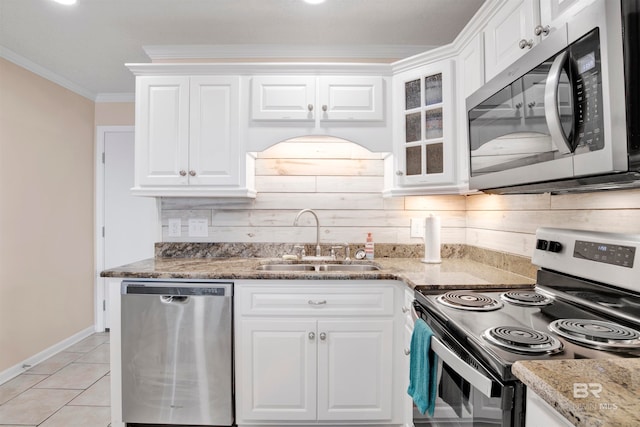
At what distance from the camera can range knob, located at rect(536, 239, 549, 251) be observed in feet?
4.83

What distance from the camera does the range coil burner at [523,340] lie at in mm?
894

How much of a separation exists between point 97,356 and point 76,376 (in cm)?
38

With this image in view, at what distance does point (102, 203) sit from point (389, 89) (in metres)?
3.10

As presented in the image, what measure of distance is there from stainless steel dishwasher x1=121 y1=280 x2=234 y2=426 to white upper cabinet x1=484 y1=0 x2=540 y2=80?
66.7 inches

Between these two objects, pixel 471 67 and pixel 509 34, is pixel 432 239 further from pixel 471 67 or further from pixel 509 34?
pixel 509 34

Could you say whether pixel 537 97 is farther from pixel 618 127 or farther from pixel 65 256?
pixel 65 256

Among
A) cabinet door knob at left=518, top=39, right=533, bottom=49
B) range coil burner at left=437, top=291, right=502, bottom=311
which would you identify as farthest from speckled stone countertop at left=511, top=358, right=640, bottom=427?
cabinet door knob at left=518, top=39, right=533, bottom=49

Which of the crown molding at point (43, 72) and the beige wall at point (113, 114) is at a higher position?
the crown molding at point (43, 72)

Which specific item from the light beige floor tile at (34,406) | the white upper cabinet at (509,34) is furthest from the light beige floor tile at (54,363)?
the white upper cabinet at (509,34)

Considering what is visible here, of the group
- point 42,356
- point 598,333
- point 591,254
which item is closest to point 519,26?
point 591,254

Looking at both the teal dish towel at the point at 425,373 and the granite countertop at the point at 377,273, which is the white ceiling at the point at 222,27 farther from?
the teal dish towel at the point at 425,373

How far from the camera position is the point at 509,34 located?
152 centimetres

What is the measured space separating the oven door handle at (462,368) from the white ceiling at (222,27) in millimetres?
1875

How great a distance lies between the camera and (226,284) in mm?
1920
